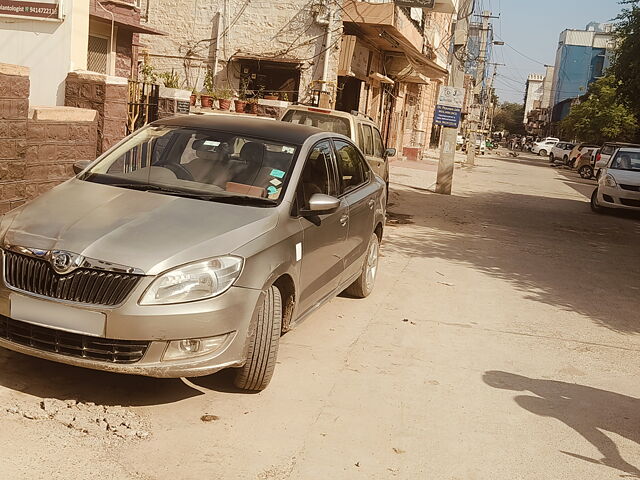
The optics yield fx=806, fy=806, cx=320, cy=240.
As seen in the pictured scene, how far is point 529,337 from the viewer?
730cm

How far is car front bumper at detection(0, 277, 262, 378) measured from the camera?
4430mm

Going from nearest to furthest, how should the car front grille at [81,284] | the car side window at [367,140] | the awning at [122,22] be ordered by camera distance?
the car front grille at [81,284], the car side window at [367,140], the awning at [122,22]

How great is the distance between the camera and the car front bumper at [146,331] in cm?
443

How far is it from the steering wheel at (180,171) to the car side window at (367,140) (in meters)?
6.79

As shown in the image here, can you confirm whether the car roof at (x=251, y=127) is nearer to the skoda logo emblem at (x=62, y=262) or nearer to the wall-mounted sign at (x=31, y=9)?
the skoda logo emblem at (x=62, y=262)

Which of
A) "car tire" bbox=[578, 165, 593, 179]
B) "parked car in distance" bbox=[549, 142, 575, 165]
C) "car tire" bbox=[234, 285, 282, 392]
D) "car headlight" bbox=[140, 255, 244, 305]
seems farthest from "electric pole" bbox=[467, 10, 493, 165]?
"car headlight" bbox=[140, 255, 244, 305]

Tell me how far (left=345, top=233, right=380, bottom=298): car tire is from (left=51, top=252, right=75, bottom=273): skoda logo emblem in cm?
371

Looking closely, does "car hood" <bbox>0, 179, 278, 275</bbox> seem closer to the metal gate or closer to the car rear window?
the car rear window

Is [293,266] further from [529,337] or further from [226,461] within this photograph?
[529,337]

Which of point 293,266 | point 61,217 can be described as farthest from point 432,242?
point 61,217

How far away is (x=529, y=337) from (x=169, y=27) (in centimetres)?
1924

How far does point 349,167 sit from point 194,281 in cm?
297

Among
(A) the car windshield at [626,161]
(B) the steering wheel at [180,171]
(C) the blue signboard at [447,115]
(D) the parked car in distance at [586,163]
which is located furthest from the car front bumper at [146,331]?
(D) the parked car in distance at [586,163]

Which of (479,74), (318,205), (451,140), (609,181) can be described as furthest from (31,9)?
(479,74)
